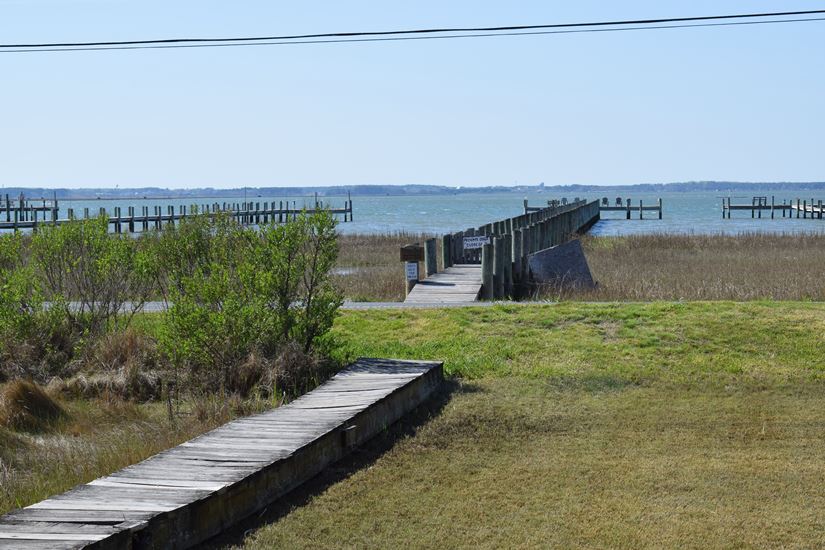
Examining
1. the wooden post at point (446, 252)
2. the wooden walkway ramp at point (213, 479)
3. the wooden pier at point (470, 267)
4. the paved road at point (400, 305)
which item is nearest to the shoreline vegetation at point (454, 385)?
the wooden walkway ramp at point (213, 479)

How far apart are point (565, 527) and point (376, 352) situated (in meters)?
7.16

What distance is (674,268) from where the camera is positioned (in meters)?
31.0

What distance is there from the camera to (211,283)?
13.2 metres

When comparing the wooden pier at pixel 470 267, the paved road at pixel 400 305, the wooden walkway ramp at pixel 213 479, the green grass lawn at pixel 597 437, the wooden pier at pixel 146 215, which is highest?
→ the wooden pier at pixel 146 215

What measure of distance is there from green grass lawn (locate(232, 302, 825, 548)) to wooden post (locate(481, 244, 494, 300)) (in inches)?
158

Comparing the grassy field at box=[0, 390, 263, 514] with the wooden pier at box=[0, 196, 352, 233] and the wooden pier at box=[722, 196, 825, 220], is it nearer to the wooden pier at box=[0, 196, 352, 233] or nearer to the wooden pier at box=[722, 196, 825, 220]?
the wooden pier at box=[0, 196, 352, 233]

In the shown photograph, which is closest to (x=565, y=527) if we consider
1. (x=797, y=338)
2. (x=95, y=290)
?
(x=797, y=338)

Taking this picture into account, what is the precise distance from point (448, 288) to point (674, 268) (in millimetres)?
12239

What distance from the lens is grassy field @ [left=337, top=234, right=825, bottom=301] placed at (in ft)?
71.4

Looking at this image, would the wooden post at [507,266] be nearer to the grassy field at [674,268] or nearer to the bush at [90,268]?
the grassy field at [674,268]

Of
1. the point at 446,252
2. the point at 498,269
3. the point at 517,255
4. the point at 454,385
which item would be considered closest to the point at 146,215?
the point at 446,252

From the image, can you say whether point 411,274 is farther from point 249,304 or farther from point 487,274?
point 249,304

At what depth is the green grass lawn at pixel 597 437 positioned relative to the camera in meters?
7.69

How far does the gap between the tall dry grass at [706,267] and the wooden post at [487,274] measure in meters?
1.42
